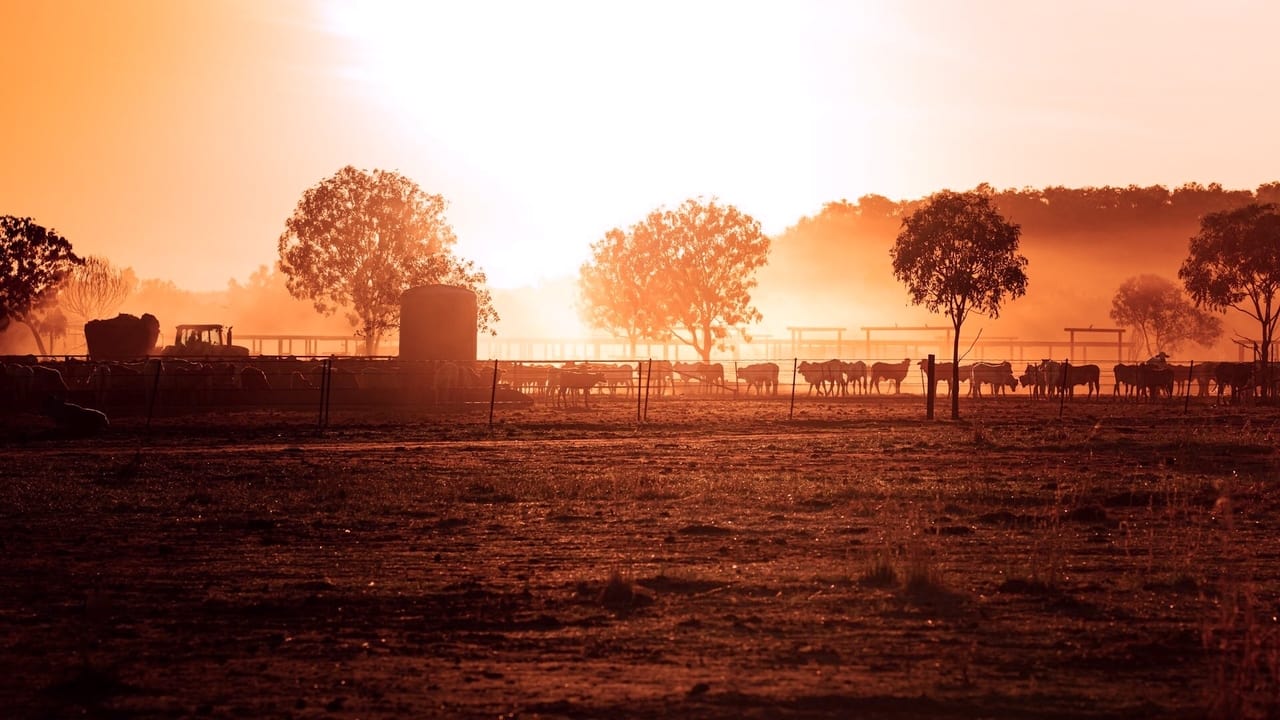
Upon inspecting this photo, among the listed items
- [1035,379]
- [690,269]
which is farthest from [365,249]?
[1035,379]

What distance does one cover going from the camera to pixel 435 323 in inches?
1801

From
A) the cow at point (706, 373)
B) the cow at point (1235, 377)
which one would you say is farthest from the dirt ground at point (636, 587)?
the cow at point (706, 373)

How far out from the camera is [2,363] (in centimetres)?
3675

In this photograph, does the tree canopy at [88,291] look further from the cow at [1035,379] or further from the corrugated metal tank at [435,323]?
the cow at [1035,379]

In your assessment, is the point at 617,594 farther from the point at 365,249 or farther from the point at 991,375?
the point at 365,249

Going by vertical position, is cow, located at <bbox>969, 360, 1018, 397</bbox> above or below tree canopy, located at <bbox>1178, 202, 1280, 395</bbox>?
below

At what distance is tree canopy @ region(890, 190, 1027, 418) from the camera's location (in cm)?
3631

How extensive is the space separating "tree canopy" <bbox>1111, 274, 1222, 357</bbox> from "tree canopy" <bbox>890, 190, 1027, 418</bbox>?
67.3m

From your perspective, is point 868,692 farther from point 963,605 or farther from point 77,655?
point 77,655

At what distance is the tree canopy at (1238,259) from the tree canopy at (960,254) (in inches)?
680

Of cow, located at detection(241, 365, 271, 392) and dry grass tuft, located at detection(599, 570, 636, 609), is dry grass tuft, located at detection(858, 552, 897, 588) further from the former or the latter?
cow, located at detection(241, 365, 271, 392)

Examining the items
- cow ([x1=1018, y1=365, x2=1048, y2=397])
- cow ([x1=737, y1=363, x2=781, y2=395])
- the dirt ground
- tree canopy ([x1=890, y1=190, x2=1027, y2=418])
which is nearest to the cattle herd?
cow ([x1=1018, y1=365, x2=1048, y2=397])

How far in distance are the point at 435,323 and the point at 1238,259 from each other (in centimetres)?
3175

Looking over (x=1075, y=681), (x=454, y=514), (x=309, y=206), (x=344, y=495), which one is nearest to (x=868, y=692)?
(x=1075, y=681)
